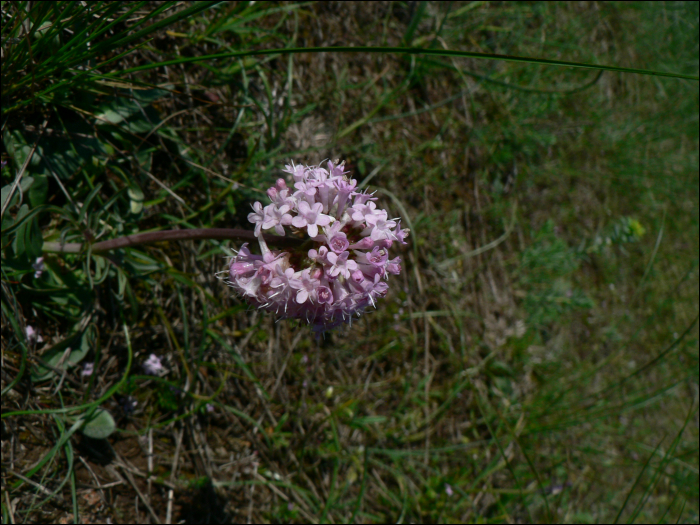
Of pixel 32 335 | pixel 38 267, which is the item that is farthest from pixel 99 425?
pixel 38 267

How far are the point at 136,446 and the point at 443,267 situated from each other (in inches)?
98.6

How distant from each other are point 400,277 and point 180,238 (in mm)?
2146

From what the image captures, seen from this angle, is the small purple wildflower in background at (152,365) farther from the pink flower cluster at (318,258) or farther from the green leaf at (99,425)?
the pink flower cluster at (318,258)

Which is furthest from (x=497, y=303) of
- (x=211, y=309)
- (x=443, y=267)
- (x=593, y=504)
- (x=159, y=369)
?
(x=159, y=369)

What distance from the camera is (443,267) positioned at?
12.7ft

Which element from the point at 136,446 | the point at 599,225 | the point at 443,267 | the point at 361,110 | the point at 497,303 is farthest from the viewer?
the point at 599,225

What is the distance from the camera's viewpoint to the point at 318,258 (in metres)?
1.57

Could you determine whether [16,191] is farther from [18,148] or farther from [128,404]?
[128,404]

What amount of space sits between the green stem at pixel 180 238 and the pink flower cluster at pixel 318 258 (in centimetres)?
5

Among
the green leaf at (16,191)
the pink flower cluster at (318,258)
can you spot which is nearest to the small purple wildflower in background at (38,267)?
the green leaf at (16,191)

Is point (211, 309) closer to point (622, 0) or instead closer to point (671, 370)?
point (671, 370)

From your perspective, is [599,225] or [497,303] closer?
[497,303]

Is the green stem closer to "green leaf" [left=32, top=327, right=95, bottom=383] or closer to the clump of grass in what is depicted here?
the clump of grass

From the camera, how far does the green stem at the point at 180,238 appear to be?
Answer: 166cm
